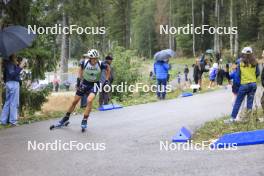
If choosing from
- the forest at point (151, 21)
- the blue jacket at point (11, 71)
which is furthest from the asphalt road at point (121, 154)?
the forest at point (151, 21)

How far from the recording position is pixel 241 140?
1032cm

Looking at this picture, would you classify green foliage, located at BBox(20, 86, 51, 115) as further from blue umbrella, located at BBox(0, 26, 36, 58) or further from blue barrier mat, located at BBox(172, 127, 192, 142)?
blue barrier mat, located at BBox(172, 127, 192, 142)

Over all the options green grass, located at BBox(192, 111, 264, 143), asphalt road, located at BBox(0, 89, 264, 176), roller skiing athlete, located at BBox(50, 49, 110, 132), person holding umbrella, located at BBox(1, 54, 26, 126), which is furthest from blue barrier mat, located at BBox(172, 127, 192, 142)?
person holding umbrella, located at BBox(1, 54, 26, 126)

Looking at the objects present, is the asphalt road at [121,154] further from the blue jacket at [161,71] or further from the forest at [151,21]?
the blue jacket at [161,71]

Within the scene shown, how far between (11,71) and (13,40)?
51.6 inches

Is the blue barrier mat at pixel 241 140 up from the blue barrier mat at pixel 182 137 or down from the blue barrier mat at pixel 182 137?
up

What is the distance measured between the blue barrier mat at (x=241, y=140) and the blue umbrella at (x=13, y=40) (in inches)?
217

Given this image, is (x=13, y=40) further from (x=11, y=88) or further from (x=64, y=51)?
(x=64, y=51)

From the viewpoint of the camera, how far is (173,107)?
1902 centimetres

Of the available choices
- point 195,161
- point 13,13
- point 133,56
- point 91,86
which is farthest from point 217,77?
point 195,161

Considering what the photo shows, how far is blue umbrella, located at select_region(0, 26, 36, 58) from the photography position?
13328 mm

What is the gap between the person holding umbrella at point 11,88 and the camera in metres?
14.6

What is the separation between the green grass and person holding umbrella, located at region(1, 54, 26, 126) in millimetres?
4944

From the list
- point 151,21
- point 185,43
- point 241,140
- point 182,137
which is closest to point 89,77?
point 182,137
